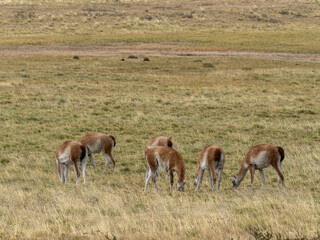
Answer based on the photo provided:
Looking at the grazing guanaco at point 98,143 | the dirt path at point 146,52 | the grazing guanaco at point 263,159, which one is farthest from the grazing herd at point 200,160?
the dirt path at point 146,52

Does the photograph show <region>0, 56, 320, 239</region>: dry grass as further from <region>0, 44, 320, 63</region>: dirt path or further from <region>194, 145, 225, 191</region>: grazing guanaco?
<region>0, 44, 320, 63</region>: dirt path

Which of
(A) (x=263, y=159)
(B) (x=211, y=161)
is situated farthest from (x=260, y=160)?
(B) (x=211, y=161)

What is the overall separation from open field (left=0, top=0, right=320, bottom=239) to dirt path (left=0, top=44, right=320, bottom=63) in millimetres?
172

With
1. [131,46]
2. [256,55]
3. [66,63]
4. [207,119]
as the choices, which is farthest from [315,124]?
[131,46]

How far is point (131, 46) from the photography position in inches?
2154

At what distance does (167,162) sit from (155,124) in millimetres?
9426

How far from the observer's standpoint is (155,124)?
20703 millimetres

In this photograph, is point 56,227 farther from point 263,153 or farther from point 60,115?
point 60,115

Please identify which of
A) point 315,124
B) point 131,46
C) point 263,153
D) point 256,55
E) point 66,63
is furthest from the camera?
point 131,46

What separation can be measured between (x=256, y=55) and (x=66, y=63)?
17825 millimetres

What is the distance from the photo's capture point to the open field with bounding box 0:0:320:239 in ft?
28.1

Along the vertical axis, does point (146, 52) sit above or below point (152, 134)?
below

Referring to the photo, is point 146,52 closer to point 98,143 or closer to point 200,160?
point 98,143

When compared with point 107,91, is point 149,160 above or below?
above
